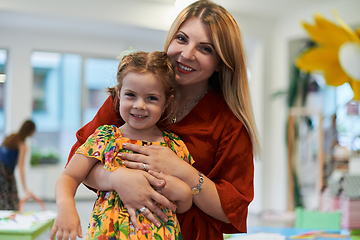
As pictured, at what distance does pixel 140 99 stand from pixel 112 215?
1.28 feet

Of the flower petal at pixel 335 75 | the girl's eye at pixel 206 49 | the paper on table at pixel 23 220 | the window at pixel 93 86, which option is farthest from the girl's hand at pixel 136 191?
the window at pixel 93 86

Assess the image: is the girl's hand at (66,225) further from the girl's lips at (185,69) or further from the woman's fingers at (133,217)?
the girl's lips at (185,69)

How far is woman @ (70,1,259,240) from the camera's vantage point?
3.84 feet

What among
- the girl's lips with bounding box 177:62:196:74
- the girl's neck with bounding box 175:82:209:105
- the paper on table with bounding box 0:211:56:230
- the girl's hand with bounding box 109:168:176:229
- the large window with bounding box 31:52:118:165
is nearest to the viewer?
the girl's hand with bounding box 109:168:176:229

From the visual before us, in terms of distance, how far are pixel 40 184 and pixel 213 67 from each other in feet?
21.1

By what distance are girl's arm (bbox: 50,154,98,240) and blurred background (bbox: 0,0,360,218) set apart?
3470 mm

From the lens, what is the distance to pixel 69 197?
1.06 meters

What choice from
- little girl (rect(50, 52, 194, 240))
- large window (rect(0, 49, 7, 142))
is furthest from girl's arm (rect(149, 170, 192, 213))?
large window (rect(0, 49, 7, 142))

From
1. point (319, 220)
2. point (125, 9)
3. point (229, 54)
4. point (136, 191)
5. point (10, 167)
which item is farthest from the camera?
point (125, 9)

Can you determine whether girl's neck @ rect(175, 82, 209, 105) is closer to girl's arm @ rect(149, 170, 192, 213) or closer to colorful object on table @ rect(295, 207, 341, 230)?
girl's arm @ rect(149, 170, 192, 213)

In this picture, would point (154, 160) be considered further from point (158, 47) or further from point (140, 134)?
point (158, 47)

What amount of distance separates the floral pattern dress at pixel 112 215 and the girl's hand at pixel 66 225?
4.6 inches

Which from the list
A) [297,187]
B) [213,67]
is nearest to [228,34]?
[213,67]

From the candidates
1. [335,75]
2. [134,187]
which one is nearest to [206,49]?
[134,187]
